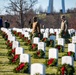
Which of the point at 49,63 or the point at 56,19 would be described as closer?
the point at 49,63

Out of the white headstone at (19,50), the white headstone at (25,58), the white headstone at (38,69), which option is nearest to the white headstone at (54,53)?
the white headstone at (19,50)

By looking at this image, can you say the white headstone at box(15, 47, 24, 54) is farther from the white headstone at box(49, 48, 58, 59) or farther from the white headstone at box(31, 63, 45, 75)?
the white headstone at box(31, 63, 45, 75)

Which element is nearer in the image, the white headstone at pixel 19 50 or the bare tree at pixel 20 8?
the white headstone at pixel 19 50

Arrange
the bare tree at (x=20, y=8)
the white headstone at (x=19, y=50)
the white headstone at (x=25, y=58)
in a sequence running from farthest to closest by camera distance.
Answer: the bare tree at (x=20, y=8) < the white headstone at (x=19, y=50) < the white headstone at (x=25, y=58)

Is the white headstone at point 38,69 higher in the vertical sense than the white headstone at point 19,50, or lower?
lower

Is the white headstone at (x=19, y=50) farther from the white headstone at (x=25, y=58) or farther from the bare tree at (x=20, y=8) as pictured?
the bare tree at (x=20, y=8)

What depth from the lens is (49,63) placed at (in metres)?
13.4

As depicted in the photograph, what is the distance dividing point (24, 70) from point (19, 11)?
41253 millimetres

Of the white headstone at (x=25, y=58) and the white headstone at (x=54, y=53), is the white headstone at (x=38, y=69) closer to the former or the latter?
the white headstone at (x=25, y=58)

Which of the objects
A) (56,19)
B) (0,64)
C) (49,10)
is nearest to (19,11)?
(56,19)

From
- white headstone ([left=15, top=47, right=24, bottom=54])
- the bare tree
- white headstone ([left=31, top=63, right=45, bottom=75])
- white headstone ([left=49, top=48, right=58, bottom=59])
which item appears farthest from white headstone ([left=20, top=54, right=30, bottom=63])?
the bare tree

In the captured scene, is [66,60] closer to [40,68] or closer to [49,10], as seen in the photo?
[40,68]

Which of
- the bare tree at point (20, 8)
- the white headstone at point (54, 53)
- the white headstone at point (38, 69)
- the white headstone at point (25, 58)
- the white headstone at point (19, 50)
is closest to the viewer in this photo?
the white headstone at point (38, 69)

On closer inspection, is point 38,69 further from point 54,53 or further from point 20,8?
point 20,8
